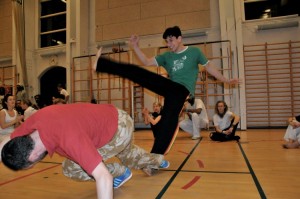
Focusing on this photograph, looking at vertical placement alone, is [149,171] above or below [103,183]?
below

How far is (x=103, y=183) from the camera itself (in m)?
1.00

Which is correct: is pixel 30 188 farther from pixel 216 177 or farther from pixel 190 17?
pixel 190 17

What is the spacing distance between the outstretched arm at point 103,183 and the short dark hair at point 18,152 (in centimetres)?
30

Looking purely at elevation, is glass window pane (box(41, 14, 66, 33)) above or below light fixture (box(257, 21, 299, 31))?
above

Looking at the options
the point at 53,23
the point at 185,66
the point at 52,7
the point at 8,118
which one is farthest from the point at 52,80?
the point at 185,66

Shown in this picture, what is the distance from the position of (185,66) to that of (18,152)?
6.32ft

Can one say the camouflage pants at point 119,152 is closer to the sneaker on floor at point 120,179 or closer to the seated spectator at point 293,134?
the sneaker on floor at point 120,179

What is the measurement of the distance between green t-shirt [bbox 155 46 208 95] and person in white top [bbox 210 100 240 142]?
7.15ft

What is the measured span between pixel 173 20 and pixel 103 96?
334 centimetres

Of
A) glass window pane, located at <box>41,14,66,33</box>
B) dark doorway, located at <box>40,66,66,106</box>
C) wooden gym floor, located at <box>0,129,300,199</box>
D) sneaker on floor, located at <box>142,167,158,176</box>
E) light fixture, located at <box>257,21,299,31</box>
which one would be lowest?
wooden gym floor, located at <box>0,129,300,199</box>

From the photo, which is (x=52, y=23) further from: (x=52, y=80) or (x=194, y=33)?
(x=194, y=33)

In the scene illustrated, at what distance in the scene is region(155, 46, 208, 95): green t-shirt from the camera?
Result: 2607 mm

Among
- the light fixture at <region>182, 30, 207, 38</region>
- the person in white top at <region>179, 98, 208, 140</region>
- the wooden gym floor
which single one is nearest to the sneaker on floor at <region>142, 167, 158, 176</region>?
the wooden gym floor

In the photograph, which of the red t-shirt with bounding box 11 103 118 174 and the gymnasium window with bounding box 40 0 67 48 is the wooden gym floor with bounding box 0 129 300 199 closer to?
the red t-shirt with bounding box 11 103 118 174
